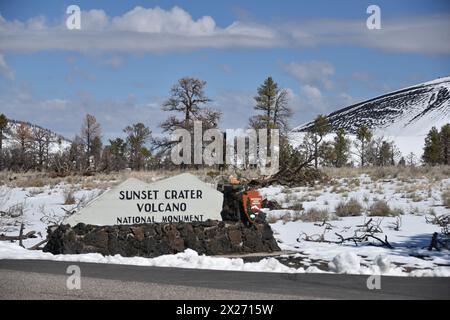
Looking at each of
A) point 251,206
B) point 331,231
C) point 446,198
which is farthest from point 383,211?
point 251,206

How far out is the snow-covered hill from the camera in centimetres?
15612

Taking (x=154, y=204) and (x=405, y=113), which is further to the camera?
(x=405, y=113)

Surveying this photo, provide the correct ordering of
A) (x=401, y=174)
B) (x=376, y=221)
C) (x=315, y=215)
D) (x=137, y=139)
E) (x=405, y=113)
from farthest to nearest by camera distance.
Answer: (x=405, y=113)
(x=137, y=139)
(x=401, y=174)
(x=315, y=215)
(x=376, y=221)

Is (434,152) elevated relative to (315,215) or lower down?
elevated

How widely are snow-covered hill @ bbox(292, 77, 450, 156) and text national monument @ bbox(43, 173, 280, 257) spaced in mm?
133713

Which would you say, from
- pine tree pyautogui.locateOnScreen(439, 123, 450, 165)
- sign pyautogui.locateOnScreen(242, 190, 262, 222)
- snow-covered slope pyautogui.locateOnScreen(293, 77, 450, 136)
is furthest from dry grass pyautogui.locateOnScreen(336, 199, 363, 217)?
snow-covered slope pyautogui.locateOnScreen(293, 77, 450, 136)

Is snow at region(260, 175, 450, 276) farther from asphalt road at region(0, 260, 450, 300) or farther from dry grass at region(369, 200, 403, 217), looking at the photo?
asphalt road at region(0, 260, 450, 300)

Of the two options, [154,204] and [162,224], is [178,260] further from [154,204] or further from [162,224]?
[154,204]

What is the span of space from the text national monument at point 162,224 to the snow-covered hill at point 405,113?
13371cm

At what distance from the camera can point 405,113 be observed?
173 meters

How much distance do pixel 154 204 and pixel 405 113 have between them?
548 feet

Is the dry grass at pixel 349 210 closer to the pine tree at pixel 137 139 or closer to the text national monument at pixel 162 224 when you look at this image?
the text national monument at pixel 162 224

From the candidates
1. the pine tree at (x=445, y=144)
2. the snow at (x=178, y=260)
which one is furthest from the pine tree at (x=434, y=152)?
the snow at (x=178, y=260)
